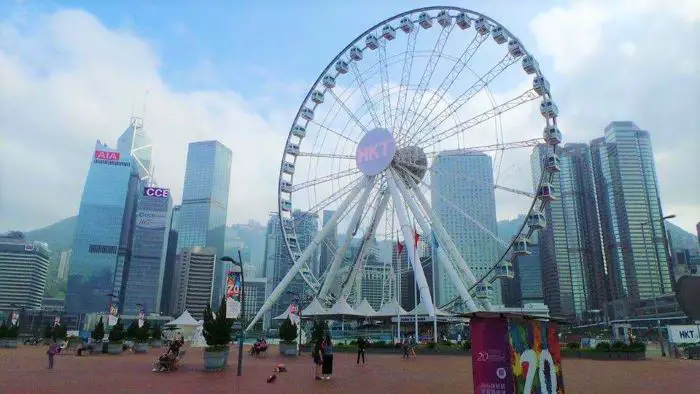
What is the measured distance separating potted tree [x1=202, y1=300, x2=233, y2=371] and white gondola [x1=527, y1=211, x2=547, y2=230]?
77.1ft

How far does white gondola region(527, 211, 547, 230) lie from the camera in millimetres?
37750

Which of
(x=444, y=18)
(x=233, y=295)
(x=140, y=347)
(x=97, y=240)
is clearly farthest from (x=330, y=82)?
(x=97, y=240)

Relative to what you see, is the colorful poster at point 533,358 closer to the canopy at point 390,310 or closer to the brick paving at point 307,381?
the brick paving at point 307,381

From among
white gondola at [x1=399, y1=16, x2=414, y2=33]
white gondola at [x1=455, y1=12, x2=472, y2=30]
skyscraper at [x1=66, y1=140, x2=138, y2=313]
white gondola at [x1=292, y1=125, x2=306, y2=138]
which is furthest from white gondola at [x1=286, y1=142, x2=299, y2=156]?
skyscraper at [x1=66, y1=140, x2=138, y2=313]

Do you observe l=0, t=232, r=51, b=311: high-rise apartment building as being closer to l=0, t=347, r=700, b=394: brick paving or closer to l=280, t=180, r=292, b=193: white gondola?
l=280, t=180, r=292, b=193: white gondola

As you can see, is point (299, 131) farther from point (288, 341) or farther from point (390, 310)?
point (288, 341)

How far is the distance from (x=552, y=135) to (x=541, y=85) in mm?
4155

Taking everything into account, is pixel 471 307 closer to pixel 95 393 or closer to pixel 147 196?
pixel 95 393

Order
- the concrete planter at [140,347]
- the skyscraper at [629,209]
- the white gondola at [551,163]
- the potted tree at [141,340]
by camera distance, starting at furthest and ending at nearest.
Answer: the skyscraper at [629,209] < the potted tree at [141,340] < the concrete planter at [140,347] < the white gondola at [551,163]

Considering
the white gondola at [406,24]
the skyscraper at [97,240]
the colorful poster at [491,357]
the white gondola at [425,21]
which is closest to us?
the colorful poster at [491,357]

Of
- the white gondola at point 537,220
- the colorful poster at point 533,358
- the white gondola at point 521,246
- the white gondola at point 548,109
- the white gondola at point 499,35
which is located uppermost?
the white gondola at point 499,35

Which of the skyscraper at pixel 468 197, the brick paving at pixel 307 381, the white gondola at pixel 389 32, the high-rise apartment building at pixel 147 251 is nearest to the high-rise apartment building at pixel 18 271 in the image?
the high-rise apartment building at pixel 147 251

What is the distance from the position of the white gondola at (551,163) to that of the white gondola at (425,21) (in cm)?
1596

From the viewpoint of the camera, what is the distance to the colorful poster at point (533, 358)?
34.8 ft
